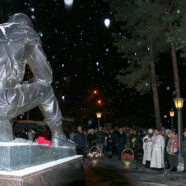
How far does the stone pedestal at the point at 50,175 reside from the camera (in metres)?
3.36

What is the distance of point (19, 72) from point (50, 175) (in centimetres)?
167

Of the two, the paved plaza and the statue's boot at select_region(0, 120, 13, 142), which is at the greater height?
the statue's boot at select_region(0, 120, 13, 142)

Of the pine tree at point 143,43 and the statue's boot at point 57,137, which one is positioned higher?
the pine tree at point 143,43

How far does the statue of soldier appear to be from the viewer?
4.14 metres

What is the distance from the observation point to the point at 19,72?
4266 millimetres

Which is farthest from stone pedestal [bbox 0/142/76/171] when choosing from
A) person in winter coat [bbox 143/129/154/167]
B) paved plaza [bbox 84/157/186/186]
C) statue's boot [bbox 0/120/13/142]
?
person in winter coat [bbox 143/129/154/167]

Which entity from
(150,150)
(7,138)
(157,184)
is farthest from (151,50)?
(7,138)

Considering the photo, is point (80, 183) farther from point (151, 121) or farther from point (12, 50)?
point (151, 121)

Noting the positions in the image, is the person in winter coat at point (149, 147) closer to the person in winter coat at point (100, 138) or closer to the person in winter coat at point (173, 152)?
the person in winter coat at point (173, 152)

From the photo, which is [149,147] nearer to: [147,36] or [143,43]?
[147,36]

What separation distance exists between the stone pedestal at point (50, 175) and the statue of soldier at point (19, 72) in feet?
2.40

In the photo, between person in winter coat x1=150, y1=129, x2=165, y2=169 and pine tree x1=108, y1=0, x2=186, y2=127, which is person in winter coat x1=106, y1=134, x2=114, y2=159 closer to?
pine tree x1=108, y1=0, x2=186, y2=127

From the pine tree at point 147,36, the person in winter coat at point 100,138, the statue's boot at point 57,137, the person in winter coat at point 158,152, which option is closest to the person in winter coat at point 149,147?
the person in winter coat at point 158,152

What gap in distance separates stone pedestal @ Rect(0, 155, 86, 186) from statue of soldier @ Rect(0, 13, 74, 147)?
2.40 ft
